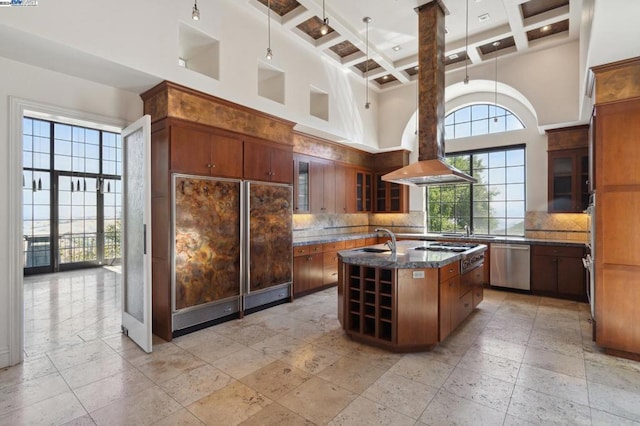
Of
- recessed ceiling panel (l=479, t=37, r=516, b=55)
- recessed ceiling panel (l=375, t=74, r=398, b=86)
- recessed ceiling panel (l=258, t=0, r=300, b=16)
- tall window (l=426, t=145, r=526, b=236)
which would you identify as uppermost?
recessed ceiling panel (l=375, t=74, r=398, b=86)

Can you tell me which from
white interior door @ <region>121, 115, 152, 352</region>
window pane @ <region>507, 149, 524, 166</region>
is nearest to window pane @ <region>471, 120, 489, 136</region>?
window pane @ <region>507, 149, 524, 166</region>

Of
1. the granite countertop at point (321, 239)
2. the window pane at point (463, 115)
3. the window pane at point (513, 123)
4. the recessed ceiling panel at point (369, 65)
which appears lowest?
the granite countertop at point (321, 239)

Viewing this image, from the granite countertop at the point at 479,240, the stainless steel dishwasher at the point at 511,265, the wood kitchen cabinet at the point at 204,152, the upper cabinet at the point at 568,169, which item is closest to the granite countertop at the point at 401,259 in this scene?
the granite countertop at the point at 479,240

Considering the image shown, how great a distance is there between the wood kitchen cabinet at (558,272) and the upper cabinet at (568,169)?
2.56 feet

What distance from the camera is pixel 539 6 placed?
432 centimetres

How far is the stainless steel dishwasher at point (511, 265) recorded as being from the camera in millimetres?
5449

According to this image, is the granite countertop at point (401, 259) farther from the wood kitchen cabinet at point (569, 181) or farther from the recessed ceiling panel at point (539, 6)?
the recessed ceiling panel at point (539, 6)

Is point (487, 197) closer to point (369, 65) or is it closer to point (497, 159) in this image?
point (497, 159)

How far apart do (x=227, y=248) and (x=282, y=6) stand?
339 cm

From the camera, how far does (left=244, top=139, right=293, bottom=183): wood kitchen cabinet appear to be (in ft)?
14.5

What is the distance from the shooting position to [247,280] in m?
4.39

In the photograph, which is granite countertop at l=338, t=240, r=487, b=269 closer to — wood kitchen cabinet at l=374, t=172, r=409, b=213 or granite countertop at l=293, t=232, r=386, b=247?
granite countertop at l=293, t=232, r=386, b=247

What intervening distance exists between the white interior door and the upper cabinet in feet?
20.8

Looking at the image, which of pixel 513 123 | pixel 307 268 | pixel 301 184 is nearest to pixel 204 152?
pixel 301 184
